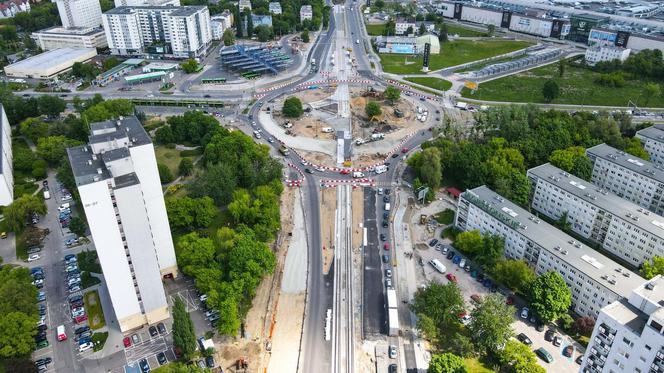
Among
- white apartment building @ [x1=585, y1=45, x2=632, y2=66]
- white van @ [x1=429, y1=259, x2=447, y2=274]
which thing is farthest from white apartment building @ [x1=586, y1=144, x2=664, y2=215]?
white apartment building @ [x1=585, y1=45, x2=632, y2=66]

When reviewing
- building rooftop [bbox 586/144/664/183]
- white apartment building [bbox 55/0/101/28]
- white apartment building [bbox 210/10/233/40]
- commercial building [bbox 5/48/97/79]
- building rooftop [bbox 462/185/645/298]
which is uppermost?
white apartment building [bbox 55/0/101/28]

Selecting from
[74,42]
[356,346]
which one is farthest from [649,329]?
[74,42]

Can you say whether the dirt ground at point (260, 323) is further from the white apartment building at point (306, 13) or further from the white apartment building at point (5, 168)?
the white apartment building at point (306, 13)

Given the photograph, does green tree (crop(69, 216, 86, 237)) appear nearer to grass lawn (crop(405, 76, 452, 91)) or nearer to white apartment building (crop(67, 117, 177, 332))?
white apartment building (crop(67, 117, 177, 332))

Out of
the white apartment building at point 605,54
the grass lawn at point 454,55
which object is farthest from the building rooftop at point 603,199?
the white apartment building at point 605,54

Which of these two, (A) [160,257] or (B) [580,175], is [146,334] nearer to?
(A) [160,257]

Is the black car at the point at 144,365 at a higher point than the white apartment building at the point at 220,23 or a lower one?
lower
